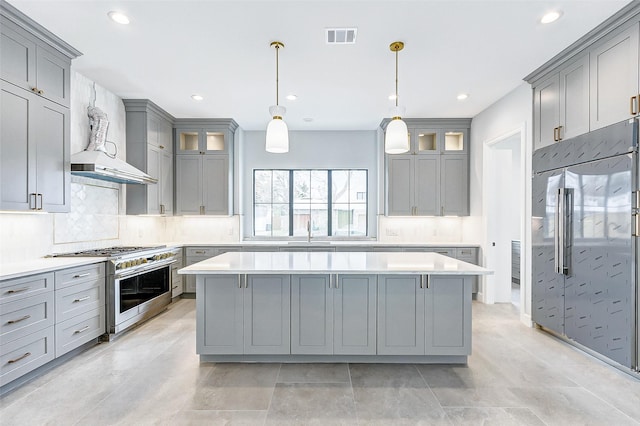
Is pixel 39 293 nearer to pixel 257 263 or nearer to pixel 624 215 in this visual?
pixel 257 263

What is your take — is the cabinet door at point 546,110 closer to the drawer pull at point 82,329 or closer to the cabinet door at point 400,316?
the cabinet door at point 400,316

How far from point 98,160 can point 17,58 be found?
1.06m

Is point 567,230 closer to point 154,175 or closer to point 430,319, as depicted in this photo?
point 430,319

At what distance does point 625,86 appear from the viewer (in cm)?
259

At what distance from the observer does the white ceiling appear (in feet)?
8.15

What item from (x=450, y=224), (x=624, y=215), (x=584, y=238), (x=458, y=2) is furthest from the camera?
(x=450, y=224)

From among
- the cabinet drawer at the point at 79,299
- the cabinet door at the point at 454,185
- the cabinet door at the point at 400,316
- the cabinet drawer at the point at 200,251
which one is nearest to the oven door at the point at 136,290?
the cabinet drawer at the point at 79,299

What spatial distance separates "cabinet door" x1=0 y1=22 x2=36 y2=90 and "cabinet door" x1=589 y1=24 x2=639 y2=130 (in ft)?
16.2

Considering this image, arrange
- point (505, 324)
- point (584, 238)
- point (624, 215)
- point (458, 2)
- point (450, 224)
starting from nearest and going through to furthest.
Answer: point (458, 2) < point (624, 215) < point (584, 238) < point (505, 324) < point (450, 224)

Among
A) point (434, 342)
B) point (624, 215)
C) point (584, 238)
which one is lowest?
point (434, 342)

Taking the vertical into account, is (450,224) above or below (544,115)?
below

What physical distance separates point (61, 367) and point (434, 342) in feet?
10.7

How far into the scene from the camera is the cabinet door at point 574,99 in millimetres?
2988

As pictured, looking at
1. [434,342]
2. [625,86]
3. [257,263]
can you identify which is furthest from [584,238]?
[257,263]
